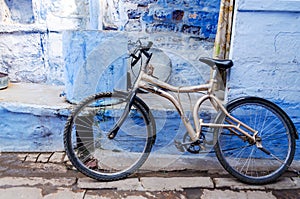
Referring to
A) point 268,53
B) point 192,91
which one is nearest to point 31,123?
point 192,91

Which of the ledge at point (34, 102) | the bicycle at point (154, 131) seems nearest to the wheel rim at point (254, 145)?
the bicycle at point (154, 131)

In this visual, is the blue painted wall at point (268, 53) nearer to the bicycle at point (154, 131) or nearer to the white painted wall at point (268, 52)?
the white painted wall at point (268, 52)

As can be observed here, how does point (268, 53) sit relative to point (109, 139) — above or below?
above

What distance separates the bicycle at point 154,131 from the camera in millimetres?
2529

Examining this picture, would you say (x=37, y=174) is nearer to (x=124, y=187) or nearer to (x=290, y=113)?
(x=124, y=187)

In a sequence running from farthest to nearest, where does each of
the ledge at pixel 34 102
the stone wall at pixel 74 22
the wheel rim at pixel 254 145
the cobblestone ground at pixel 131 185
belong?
1. the stone wall at pixel 74 22
2. the ledge at pixel 34 102
3. the wheel rim at pixel 254 145
4. the cobblestone ground at pixel 131 185

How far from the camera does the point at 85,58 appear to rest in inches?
114

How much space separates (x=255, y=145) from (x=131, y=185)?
4.22ft

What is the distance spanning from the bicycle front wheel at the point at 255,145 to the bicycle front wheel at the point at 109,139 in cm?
78

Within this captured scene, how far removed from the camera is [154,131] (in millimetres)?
2631

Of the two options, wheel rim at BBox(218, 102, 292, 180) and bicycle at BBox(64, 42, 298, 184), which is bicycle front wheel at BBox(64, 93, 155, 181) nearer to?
bicycle at BBox(64, 42, 298, 184)

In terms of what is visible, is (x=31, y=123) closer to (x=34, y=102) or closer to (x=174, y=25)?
(x=34, y=102)

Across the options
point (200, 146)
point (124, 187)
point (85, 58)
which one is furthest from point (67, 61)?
point (200, 146)

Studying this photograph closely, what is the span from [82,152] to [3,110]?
36.5 inches
